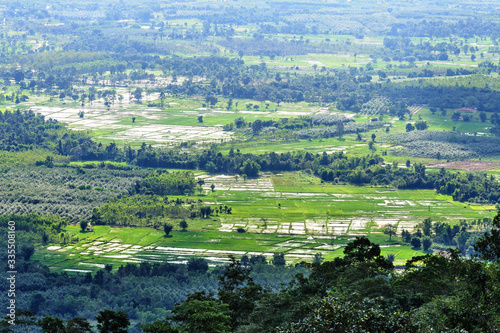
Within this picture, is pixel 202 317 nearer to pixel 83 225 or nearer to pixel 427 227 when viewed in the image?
pixel 83 225

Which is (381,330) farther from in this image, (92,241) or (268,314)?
(92,241)

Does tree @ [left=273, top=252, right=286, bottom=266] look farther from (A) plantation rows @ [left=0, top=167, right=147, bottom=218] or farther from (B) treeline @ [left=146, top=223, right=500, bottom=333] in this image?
(A) plantation rows @ [left=0, top=167, right=147, bottom=218]

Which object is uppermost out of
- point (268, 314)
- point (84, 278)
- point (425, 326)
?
point (425, 326)

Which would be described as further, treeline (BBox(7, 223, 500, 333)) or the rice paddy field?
the rice paddy field

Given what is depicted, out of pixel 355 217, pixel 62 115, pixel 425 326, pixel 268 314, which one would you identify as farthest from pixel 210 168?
pixel 425 326

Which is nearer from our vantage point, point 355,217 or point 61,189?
point 355,217

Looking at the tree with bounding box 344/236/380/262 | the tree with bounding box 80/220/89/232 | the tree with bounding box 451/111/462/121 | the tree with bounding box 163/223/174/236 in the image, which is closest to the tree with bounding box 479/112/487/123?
the tree with bounding box 451/111/462/121

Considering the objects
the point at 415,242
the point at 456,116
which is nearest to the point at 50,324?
the point at 415,242

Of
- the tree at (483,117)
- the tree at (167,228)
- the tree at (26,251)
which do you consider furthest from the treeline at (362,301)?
the tree at (483,117)

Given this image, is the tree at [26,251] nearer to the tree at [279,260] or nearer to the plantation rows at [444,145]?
the tree at [279,260]
